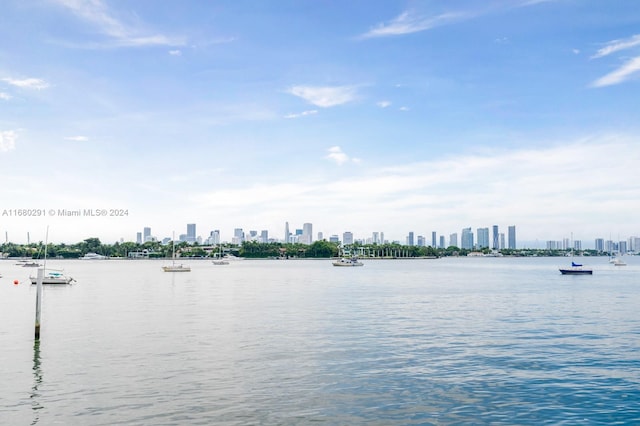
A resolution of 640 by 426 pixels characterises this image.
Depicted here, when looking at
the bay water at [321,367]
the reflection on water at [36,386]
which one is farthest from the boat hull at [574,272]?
the reflection on water at [36,386]

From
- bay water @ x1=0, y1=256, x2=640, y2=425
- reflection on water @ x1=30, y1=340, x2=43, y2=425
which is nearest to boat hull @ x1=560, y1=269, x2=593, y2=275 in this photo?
bay water @ x1=0, y1=256, x2=640, y2=425

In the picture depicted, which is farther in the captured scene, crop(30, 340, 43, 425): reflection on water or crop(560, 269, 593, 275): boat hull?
crop(560, 269, 593, 275): boat hull

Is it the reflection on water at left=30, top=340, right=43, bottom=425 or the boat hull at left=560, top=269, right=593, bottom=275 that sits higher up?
the boat hull at left=560, top=269, right=593, bottom=275

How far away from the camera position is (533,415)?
2538cm

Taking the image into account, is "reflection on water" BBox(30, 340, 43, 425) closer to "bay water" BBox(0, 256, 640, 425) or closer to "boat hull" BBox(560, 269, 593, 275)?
"bay water" BBox(0, 256, 640, 425)

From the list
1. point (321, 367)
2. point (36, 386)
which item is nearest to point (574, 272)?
point (321, 367)

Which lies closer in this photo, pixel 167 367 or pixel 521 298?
pixel 167 367

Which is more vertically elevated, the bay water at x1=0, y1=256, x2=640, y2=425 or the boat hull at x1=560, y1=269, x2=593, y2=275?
the boat hull at x1=560, y1=269, x2=593, y2=275

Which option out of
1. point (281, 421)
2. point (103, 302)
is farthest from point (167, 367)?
point (103, 302)

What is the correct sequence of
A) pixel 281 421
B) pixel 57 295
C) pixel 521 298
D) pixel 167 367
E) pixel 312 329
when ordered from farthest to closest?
pixel 57 295 < pixel 521 298 < pixel 312 329 < pixel 167 367 < pixel 281 421

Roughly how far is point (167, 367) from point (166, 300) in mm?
50200

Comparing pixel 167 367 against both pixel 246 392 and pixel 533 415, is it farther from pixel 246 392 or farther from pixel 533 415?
pixel 533 415

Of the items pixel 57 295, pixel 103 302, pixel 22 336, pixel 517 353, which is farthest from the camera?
pixel 57 295

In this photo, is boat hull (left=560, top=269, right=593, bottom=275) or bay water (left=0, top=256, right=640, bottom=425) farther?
boat hull (left=560, top=269, right=593, bottom=275)
